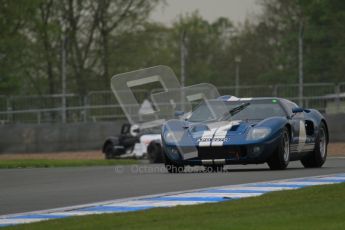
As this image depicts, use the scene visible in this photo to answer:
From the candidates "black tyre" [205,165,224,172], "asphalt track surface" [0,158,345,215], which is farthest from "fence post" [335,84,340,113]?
"asphalt track surface" [0,158,345,215]

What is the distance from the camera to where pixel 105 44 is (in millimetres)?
37562

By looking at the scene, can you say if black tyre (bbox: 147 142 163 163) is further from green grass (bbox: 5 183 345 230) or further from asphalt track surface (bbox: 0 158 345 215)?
green grass (bbox: 5 183 345 230)

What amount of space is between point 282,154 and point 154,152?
10.2 m

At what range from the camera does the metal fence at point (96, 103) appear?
29828mm

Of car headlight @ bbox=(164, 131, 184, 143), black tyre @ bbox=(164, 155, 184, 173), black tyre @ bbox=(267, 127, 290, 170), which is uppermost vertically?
car headlight @ bbox=(164, 131, 184, 143)

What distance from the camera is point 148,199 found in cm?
1099

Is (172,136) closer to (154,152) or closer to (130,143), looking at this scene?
(154,152)

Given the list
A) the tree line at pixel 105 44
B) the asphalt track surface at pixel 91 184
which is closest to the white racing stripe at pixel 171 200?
the asphalt track surface at pixel 91 184

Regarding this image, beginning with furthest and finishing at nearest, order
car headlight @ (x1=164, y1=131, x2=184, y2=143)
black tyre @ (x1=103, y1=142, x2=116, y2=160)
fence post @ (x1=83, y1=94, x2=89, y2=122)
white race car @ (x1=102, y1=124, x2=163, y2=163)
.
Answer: fence post @ (x1=83, y1=94, x2=89, y2=122)
black tyre @ (x1=103, y1=142, x2=116, y2=160)
white race car @ (x1=102, y1=124, x2=163, y2=163)
car headlight @ (x1=164, y1=131, x2=184, y2=143)

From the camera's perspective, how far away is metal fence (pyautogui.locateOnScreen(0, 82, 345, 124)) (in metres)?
29.8

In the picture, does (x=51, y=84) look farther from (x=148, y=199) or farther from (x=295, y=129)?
(x=148, y=199)

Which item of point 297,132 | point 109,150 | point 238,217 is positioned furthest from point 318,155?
point 109,150

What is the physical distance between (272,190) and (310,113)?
19.4 feet

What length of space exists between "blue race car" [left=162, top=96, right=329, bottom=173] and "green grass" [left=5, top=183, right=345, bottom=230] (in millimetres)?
5057
